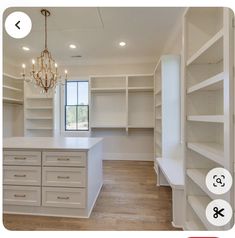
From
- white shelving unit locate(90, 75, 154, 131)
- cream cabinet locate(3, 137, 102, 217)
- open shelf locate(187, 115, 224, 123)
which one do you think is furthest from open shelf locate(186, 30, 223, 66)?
white shelving unit locate(90, 75, 154, 131)

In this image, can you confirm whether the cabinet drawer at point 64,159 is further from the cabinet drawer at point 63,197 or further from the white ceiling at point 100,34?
the white ceiling at point 100,34

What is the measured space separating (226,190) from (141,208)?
148 cm

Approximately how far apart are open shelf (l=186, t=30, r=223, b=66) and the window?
144 inches

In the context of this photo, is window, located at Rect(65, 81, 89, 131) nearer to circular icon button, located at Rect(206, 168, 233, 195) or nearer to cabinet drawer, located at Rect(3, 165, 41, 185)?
cabinet drawer, located at Rect(3, 165, 41, 185)

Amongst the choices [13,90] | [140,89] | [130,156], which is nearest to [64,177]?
[130,156]

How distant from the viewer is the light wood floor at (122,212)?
5.94 feet

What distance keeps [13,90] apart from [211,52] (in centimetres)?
472

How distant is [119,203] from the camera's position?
7.49 feet

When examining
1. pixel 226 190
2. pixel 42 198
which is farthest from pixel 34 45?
pixel 226 190

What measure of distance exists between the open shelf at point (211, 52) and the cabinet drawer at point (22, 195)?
202 centimetres

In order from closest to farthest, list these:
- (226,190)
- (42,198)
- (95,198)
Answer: (226,190)
(42,198)
(95,198)

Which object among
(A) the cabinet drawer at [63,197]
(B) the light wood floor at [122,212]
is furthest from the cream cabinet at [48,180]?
(B) the light wood floor at [122,212]
